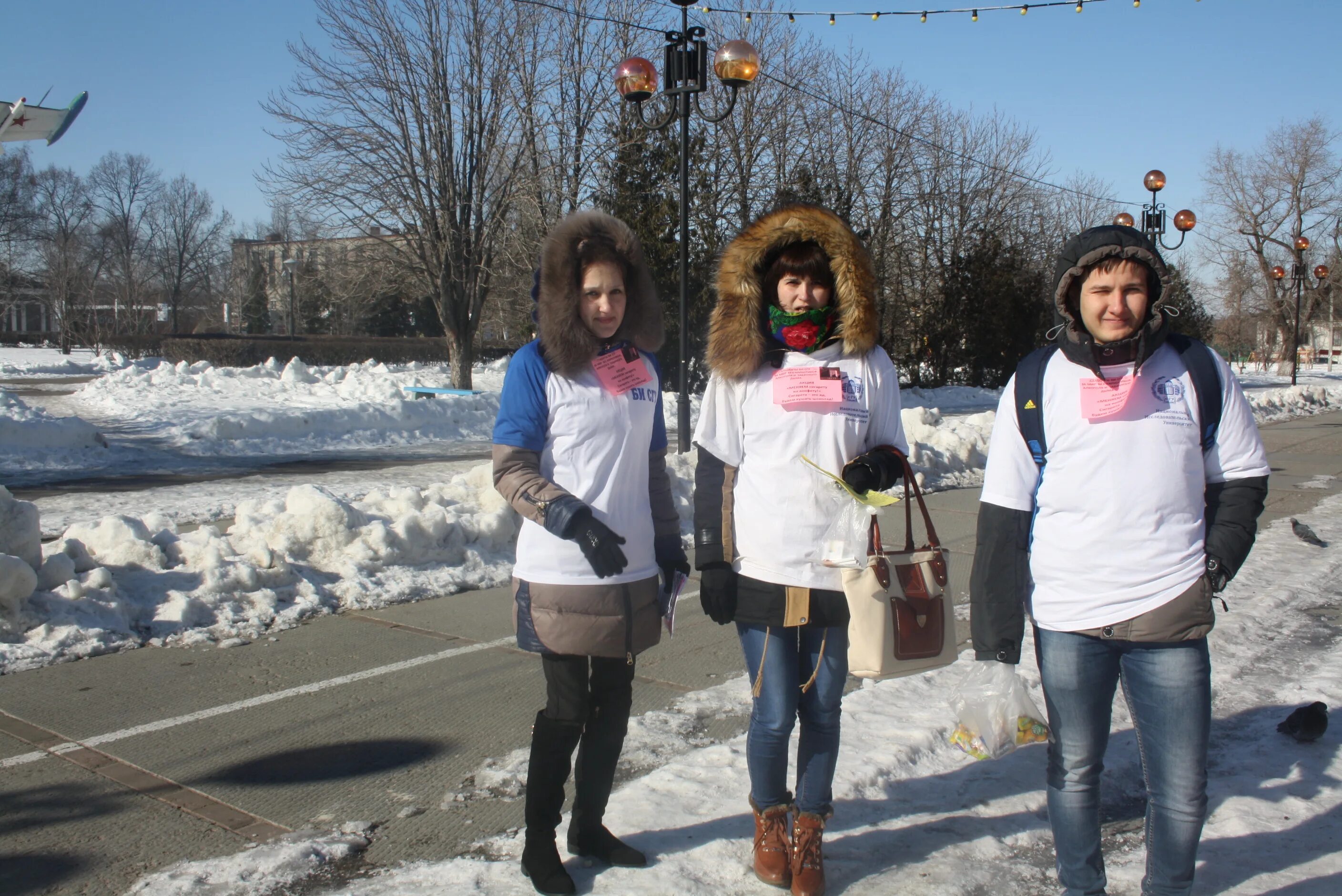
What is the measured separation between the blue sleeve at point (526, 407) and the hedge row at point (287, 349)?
93.5 ft

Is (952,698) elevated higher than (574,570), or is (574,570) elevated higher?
(574,570)

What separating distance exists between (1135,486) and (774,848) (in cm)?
141

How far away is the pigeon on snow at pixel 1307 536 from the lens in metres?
8.88

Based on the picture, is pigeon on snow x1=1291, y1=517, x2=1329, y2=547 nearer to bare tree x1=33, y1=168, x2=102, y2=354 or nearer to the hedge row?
the hedge row

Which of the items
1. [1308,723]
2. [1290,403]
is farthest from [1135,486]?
[1290,403]

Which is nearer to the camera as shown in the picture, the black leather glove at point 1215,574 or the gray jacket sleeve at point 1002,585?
the black leather glove at point 1215,574

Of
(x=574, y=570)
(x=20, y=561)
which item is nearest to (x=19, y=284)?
(x=20, y=561)

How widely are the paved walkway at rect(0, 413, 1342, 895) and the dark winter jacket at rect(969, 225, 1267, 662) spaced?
1.81 meters

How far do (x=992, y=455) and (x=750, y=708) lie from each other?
92.4 inches

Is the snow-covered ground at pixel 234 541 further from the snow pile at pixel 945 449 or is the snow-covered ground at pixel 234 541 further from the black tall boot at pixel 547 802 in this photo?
the black tall boot at pixel 547 802

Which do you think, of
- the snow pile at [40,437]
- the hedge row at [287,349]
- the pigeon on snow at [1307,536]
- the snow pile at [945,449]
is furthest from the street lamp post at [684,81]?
the hedge row at [287,349]

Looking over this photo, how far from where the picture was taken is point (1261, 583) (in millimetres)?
7348

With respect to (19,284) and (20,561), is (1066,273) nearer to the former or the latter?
(20,561)

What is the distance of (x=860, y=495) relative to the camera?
9.53 ft
